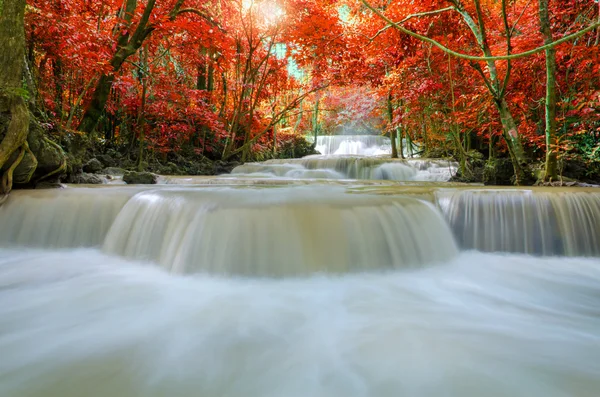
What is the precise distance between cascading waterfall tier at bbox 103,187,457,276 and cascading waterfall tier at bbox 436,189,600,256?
55 centimetres

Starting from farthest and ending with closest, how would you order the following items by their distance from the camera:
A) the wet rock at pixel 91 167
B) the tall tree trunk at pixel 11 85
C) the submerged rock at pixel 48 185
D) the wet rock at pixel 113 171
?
the wet rock at pixel 113 171 → the wet rock at pixel 91 167 → the submerged rock at pixel 48 185 → the tall tree trunk at pixel 11 85

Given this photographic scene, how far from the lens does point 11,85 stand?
12.4 feet

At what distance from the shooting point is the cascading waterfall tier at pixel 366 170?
9125 mm

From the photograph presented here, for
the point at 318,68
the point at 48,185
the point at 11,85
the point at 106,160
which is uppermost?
the point at 318,68

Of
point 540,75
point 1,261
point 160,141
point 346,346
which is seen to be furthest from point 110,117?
point 540,75

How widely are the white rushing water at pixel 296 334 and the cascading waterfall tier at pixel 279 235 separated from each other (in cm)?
17

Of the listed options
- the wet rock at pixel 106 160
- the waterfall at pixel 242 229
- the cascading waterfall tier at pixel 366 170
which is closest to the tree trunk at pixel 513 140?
the cascading waterfall tier at pixel 366 170

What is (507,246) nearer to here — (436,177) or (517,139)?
(517,139)

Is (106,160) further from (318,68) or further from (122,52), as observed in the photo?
(318,68)

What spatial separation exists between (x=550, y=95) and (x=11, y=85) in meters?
7.92

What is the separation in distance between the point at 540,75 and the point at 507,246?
5.43 m

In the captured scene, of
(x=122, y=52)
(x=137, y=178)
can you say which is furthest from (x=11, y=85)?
(x=122, y=52)

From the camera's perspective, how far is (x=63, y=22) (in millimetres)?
5641

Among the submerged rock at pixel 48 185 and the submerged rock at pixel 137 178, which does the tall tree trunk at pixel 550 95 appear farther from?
the submerged rock at pixel 48 185
